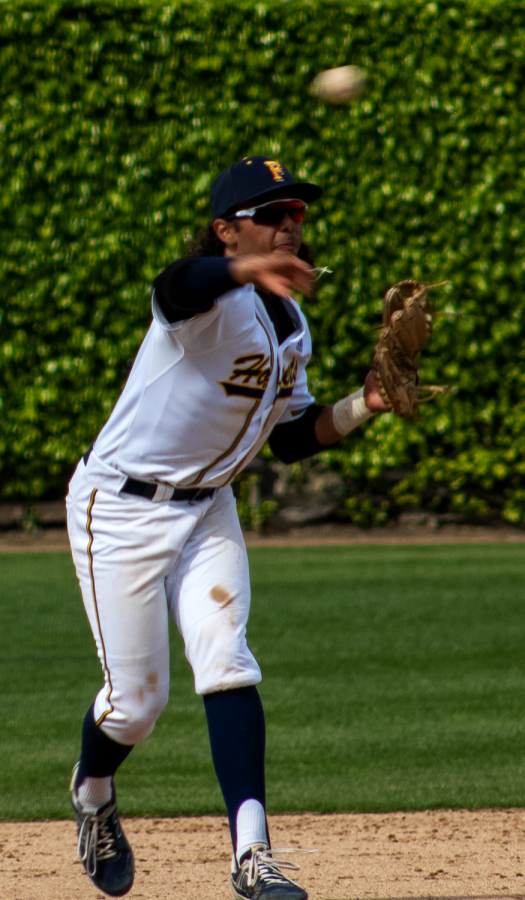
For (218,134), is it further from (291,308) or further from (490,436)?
→ (291,308)

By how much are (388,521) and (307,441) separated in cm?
640

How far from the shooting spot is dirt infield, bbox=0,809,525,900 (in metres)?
3.10

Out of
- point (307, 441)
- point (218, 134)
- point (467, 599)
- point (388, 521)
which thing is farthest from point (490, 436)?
point (307, 441)

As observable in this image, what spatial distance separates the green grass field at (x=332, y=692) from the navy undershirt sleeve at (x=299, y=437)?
1.26 metres

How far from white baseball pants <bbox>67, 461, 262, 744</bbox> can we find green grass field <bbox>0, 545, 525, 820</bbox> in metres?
1.15

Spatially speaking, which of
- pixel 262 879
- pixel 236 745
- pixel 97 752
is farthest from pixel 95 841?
pixel 262 879

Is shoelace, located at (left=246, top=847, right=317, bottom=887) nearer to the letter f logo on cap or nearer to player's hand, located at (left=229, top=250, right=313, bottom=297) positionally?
player's hand, located at (left=229, top=250, right=313, bottom=297)

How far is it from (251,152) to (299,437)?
615 cm

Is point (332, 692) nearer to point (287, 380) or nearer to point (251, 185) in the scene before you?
point (287, 380)

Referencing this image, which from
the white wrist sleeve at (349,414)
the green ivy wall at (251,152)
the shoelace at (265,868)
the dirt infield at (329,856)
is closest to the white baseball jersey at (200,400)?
the white wrist sleeve at (349,414)

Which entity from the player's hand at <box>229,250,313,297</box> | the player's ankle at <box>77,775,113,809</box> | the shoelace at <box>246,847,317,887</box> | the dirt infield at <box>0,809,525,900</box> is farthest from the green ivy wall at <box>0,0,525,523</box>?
the shoelace at <box>246,847,317,887</box>

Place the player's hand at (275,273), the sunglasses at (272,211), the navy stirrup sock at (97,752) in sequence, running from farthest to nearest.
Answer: the navy stirrup sock at (97,752), the sunglasses at (272,211), the player's hand at (275,273)

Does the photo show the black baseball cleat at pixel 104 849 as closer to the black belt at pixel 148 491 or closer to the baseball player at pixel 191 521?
the baseball player at pixel 191 521

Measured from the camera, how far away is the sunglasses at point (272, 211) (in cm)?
285
